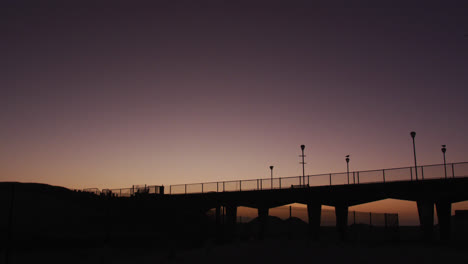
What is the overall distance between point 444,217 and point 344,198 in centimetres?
1122

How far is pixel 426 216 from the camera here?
45.2 metres

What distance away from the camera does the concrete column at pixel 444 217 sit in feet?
150

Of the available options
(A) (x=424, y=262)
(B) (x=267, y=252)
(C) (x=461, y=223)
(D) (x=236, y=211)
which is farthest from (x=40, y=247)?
(C) (x=461, y=223)

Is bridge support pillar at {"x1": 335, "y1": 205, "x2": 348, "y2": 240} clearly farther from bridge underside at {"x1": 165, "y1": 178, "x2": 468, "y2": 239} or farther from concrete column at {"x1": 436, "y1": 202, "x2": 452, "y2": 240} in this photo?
concrete column at {"x1": 436, "y1": 202, "x2": 452, "y2": 240}

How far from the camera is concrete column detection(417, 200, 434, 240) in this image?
4417 centimetres

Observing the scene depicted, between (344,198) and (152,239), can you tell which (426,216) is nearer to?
(344,198)

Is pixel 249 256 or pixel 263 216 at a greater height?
pixel 263 216

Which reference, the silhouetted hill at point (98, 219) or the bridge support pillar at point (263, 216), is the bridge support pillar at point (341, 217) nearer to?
the bridge support pillar at point (263, 216)

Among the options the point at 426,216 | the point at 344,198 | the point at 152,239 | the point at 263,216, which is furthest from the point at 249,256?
the point at 263,216

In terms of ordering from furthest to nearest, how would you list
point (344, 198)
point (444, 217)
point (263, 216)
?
point (263, 216)
point (344, 198)
point (444, 217)

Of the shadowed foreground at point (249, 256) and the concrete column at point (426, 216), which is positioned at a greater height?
the concrete column at point (426, 216)

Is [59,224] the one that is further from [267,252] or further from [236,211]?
[267,252]

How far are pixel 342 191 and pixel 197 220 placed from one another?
20.8m

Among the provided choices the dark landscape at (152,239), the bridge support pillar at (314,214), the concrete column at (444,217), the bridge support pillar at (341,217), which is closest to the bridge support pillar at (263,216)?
the dark landscape at (152,239)
